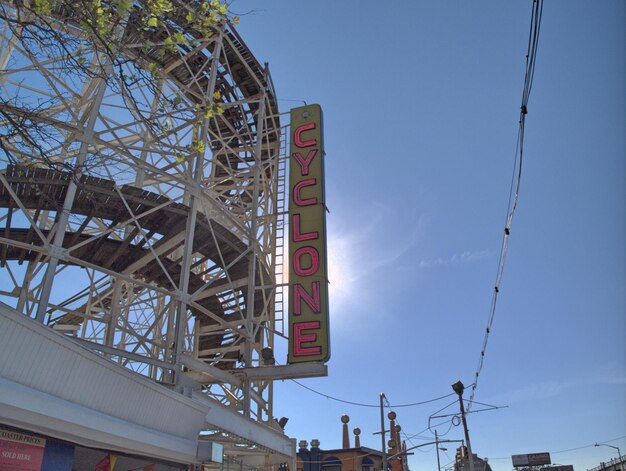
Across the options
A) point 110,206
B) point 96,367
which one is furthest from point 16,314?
point 110,206

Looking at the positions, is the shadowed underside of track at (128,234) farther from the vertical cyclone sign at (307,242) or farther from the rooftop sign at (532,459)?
the rooftop sign at (532,459)

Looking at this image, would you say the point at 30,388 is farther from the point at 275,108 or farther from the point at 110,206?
the point at 275,108

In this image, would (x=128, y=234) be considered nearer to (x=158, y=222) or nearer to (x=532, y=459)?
(x=158, y=222)

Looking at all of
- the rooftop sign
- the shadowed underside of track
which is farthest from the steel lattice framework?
the rooftop sign

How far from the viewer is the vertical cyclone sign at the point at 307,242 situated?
54.1 ft

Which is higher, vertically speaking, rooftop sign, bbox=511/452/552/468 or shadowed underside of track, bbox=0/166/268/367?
shadowed underside of track, bbox=0/166/268/367

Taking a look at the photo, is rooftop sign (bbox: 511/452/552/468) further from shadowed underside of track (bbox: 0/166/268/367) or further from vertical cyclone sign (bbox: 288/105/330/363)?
vertical cyclone sign (bbox: 288/105/330/363)

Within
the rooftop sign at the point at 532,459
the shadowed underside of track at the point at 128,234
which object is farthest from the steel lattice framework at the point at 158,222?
the rooftop sign at the point at 532,459

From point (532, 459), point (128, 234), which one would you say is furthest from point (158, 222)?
point (532, 459)

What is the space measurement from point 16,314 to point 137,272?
39.3 feet

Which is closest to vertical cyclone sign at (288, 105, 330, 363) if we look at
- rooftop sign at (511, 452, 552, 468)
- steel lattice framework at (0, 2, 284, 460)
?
steel lattice framework at (0, 2, 284, 460)

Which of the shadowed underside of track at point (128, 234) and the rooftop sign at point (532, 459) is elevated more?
the shadowed underside of track at point (128, 234)

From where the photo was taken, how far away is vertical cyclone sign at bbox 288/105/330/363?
54.1 ft

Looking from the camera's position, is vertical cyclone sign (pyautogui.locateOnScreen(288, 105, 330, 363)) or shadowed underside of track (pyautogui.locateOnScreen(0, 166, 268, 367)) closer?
shadowed underside of track (pyautogui.locateOnScreen(0, 166, 268, 367))
